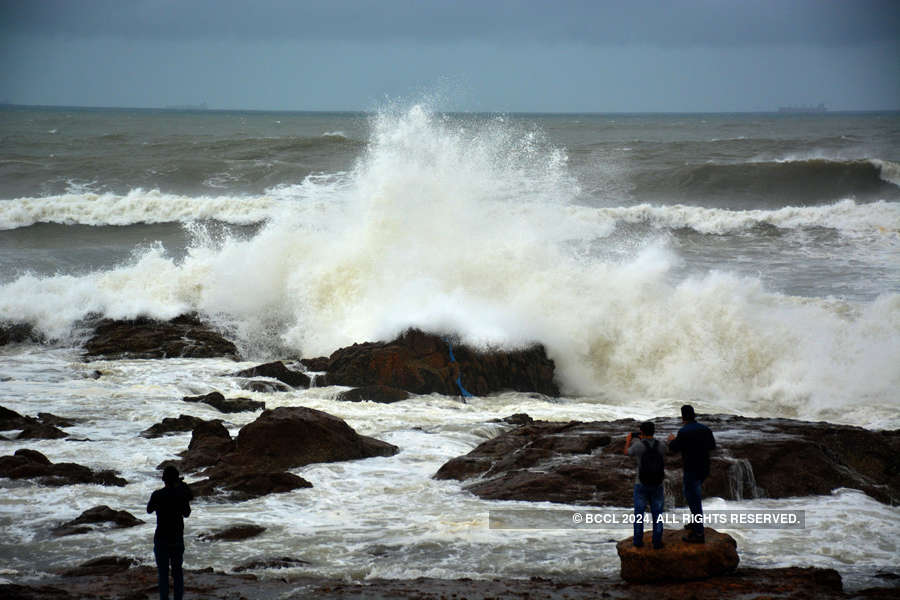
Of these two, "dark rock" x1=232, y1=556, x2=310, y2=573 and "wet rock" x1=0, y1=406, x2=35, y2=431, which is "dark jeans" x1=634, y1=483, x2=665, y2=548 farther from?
"wet rock" x1=0, y1=406, x2=35, y2=431

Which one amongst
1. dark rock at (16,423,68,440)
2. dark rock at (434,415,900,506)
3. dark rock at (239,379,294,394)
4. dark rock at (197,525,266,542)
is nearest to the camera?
dark rock at (197,525,266,542)

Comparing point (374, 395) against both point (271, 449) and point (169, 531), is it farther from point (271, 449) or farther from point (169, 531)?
point (169, 531)

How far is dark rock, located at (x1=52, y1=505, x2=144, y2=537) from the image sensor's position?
356 inches

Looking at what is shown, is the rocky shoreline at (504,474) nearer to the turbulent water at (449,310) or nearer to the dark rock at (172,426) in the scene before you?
the dark rock at (172,426)

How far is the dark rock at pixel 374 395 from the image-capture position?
15.2m

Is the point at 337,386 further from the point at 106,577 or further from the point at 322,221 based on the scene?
the point at 322,221

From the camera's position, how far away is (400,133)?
81.8 ft

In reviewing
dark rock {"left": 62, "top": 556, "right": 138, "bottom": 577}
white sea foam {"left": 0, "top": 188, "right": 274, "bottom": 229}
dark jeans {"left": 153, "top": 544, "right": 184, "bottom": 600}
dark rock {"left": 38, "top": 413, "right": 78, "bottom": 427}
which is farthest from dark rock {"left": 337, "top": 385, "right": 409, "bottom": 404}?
white sea foam {"left": 0, "top": 188, "right": 274, "bottom": 229}

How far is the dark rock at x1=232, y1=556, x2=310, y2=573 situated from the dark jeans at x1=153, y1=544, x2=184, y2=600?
1.10 metres

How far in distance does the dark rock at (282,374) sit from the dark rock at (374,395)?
3.61ft

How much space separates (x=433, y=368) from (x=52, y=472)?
6.99 meters

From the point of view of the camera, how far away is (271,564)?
8.12m

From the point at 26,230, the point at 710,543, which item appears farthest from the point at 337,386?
the point at 26,230

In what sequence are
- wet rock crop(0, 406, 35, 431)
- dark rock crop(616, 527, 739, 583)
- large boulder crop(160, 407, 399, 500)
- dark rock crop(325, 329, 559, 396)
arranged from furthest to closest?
dark rock crop(325, 329, 559, 396) → wet rock crop(0, 406, 35, 431) → large boulder crop(160, 407, 399, 500) → dark rock crop(616, 527, 739, 583)
